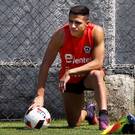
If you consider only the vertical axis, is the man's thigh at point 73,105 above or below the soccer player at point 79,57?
below

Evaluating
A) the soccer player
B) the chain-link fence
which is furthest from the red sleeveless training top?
the chain-link fence

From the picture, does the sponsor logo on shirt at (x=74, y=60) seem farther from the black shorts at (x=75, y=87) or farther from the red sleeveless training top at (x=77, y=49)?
the black shorts at (x=75, y=87)

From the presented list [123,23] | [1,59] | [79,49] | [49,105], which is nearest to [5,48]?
[1,59]

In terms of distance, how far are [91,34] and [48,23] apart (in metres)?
2.17

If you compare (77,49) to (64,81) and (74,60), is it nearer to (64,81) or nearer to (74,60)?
(74,60)

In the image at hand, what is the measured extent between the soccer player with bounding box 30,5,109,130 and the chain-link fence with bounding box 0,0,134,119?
167 cm

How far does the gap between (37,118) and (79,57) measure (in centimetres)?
80

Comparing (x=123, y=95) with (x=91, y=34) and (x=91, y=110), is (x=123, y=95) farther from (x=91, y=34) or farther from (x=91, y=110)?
(x=91, y=34)

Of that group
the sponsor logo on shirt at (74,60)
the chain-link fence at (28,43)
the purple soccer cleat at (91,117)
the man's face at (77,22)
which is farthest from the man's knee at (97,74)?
the chain-link fence at (28,43)

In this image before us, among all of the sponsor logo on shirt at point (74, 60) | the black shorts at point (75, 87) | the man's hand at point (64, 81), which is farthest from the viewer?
the black shorts at point (75, 87)

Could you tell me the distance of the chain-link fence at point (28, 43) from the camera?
30.3 feet

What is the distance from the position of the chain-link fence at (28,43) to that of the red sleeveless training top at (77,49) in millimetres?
1790

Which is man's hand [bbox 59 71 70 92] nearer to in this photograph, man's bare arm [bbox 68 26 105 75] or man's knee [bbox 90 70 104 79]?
man's bare arm [bbox 68 26 105 75]

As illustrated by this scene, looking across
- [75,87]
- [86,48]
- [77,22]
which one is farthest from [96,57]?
[75,87]
